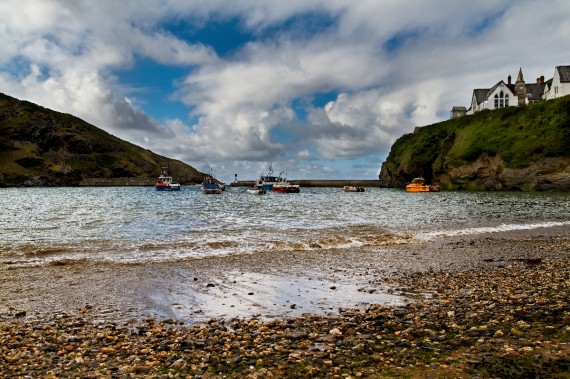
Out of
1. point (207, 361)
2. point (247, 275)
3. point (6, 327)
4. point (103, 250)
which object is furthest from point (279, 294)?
point (103, 250)

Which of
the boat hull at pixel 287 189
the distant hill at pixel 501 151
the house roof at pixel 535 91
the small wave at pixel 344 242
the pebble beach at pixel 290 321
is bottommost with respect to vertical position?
the small wave at pixel 344 242

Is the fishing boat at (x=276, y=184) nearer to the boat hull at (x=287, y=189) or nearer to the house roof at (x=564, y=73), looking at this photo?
the boat hull at (x=287, y=189)

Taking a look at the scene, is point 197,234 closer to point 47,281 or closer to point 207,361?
point 47,281

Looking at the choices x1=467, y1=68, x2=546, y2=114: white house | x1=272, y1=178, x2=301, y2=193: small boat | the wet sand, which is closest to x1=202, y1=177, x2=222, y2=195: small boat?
x1=272, y1=178, x2=301, y2=193: small boat

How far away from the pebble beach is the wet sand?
7 cm

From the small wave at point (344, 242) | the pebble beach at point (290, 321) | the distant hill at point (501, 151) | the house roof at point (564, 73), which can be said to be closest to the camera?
the pebble beach at point (290, 321)

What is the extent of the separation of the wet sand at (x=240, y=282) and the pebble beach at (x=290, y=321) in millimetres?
74

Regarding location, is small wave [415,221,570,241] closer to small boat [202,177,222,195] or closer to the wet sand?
the wet sand

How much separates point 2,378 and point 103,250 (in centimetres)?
1676

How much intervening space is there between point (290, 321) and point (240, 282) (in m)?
5.24

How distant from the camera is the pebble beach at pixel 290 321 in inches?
261

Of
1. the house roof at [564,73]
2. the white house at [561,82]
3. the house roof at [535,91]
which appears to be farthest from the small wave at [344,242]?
the house roof at [535,91]

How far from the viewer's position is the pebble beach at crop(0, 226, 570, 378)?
6637mm

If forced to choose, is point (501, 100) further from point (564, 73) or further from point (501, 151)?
point (501, 151)
